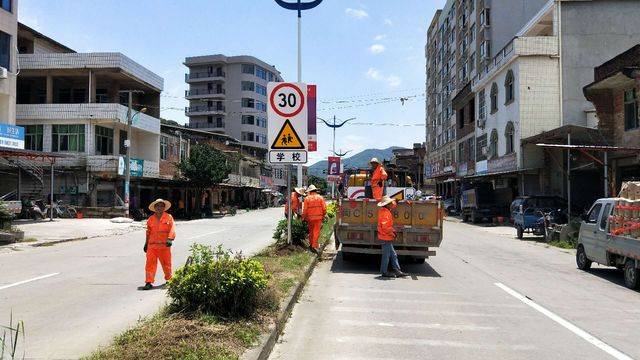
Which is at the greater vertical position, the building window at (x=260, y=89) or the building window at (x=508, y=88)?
the building window at (x=260, y=89)

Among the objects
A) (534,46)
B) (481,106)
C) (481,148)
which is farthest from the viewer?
(481,106)

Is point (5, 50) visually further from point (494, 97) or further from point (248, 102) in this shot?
point (248, 102)

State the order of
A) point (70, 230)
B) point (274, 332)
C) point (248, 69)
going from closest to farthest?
point (274, 332) < point (70, 230) < point (248, 69)

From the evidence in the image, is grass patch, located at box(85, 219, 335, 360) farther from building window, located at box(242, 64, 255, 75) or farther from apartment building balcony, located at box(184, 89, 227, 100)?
building window, located at box(242, 64, 255, 75)

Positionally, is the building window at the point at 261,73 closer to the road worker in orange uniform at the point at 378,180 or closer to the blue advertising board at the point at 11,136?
the blue advertising board at the point at 11,136

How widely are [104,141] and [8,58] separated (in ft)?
27.3

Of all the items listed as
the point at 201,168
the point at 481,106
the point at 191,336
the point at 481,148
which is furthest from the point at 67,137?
the point at 191,336

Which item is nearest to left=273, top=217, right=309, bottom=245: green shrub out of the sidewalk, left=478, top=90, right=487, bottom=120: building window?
the sidewalk

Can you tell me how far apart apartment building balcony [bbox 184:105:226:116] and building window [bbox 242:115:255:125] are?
134 inches

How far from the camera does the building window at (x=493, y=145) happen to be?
124 feet

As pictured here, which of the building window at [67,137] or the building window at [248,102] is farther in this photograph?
the building window at [248,102]

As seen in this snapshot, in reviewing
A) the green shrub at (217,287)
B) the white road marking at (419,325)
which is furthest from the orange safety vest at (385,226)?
the green shrub at (217,287)

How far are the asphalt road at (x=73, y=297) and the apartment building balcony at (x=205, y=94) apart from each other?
250 feet

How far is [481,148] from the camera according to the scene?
4203 cm
